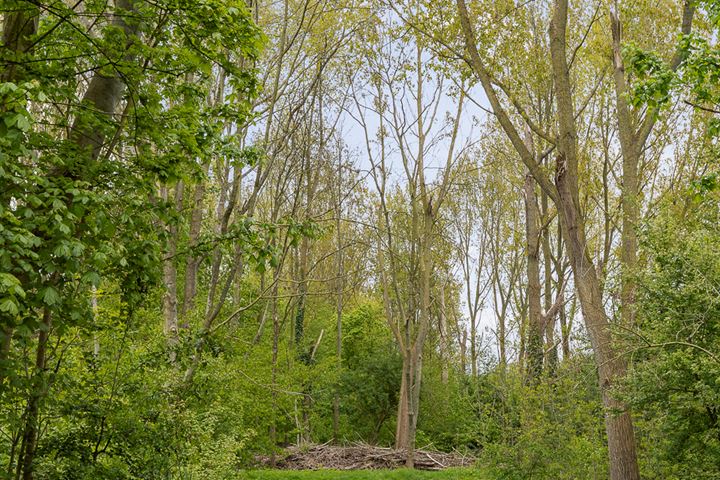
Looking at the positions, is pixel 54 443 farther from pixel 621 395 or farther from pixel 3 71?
pixel 621 395

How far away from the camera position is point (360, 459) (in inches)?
718

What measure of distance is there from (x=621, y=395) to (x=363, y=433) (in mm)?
16005

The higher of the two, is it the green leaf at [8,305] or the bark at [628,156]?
the bark at [628,156]

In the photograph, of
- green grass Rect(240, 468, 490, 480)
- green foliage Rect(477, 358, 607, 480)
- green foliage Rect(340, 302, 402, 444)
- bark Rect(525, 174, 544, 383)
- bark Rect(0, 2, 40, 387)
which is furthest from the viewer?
green foliage Rect(340, 302, 402, 444)

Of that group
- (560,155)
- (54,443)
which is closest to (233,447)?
(54,443)

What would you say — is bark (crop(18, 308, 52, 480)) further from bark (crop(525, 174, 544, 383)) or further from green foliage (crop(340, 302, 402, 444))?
green foliage (crop(340, 302, 402, 444))

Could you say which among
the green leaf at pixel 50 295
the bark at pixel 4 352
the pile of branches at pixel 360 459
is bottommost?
the pile of branches at pixel 360 459

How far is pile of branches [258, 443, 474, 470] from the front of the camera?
1761 cm

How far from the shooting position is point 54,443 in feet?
16.0

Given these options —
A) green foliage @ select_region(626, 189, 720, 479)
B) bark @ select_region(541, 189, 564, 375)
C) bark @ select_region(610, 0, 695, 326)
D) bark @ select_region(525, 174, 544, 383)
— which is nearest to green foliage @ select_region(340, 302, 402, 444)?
bark @ select_region(541, 189, 564, 375)

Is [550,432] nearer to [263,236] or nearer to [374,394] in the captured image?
[263,236]

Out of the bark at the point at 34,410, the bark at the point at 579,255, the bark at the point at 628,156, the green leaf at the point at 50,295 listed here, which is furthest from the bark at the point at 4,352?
the bark at the point at 628,156

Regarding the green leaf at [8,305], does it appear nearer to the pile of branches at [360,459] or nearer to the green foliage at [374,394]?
the pile of branches at [360,459]

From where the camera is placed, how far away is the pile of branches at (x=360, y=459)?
57.8 feet
